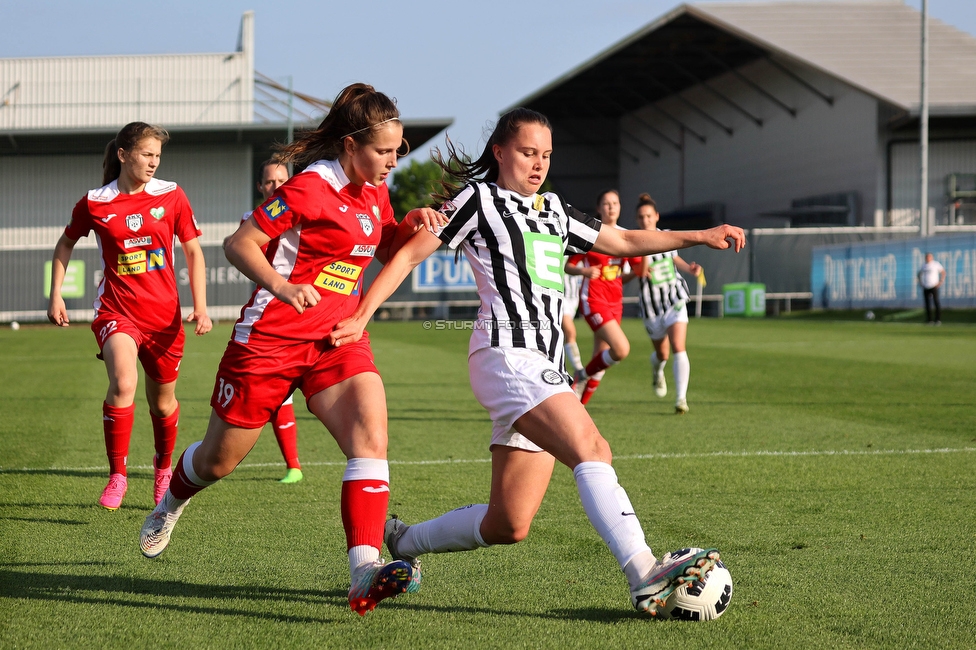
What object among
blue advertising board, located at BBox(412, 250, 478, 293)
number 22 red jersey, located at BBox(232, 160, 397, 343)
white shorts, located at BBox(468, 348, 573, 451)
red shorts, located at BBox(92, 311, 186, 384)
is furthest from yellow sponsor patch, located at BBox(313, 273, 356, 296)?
blue advertising board, located at BBox(412, 250, 478, 293)

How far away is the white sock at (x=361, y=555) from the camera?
11.8 ft

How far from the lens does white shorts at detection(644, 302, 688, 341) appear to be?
10.3 meters

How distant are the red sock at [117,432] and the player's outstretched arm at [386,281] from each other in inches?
99.5

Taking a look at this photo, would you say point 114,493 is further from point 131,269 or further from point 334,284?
point 334,284

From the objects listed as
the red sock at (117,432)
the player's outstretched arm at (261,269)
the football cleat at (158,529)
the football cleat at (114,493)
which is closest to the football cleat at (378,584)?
the player's outstretched arm at (261,269)

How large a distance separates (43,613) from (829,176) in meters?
42.1

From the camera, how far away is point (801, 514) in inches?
213

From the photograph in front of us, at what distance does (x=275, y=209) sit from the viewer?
12.6 feet

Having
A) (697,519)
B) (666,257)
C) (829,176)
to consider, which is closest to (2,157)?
(829,176)

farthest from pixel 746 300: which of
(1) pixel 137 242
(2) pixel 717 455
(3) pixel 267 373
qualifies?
(3) pixel 267 373

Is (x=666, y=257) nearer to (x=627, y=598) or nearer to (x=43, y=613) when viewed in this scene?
(x=627, y=598)

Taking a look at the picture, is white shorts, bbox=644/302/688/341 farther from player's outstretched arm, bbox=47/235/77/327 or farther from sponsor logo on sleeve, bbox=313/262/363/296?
sponsor logo on sleeve, bbox=313/262/363/296

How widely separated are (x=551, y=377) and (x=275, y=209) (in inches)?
47.0

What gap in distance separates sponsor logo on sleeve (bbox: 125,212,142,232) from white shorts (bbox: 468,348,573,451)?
2.82 metres
